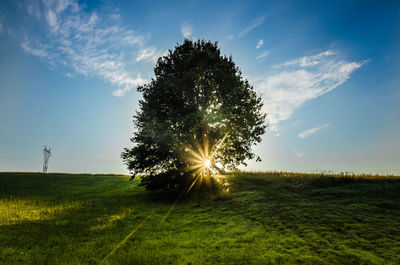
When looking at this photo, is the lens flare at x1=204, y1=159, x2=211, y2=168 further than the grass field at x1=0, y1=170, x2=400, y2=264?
Yes

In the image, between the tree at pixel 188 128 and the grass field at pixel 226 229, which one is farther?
the tree at pixel 188 128

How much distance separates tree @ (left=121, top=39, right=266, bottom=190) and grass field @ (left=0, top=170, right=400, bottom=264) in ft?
14.4

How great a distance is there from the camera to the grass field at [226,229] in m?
8.30

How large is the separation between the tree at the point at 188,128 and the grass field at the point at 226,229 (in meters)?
4.39

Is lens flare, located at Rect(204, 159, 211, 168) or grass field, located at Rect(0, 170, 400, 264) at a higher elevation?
lens flare, located at Rect(204, 159, 211, 168)

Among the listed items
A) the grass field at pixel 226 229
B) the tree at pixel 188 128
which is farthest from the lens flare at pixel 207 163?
the grass field at pixel 226 229

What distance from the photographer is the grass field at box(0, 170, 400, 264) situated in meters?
8.30

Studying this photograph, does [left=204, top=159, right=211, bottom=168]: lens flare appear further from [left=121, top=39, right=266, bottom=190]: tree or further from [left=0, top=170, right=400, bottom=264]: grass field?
[left=0, top=170, right=400, bottom=264]: grass field

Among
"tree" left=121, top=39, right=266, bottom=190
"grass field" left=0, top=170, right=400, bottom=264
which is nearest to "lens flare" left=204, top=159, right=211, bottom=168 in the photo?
"tree" left=121, top=39, right=266, bottom=190

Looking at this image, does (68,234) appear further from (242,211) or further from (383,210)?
(383,210)

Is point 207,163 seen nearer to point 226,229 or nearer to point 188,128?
point 188,128

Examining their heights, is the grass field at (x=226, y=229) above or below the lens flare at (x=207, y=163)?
below

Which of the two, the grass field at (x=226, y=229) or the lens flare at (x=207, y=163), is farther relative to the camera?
the lens flare at (x=207, y=163)

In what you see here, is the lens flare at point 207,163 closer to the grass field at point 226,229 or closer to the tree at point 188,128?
the tree at point 188,128
